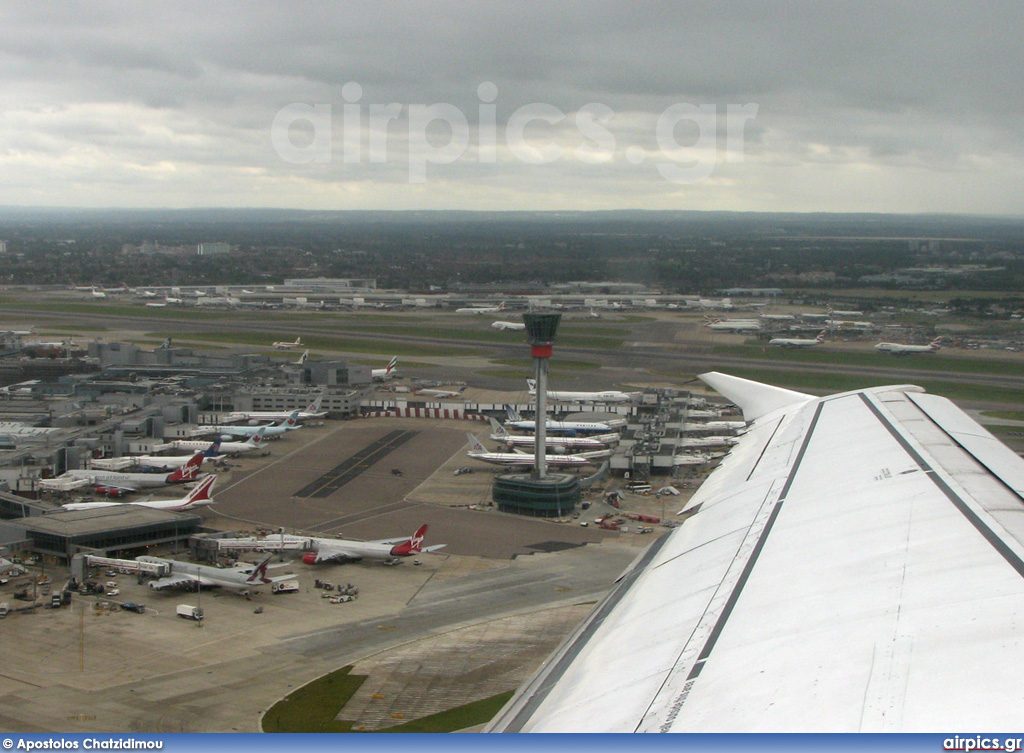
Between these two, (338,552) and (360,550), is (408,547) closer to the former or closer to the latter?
(360,550)

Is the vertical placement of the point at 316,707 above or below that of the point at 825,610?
below

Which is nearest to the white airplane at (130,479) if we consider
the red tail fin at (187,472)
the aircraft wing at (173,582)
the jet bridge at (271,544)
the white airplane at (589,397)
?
the red tail fin at (187,472)

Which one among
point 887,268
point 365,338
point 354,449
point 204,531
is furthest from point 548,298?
point 204,531

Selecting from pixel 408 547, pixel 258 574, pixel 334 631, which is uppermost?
pixel 258 574

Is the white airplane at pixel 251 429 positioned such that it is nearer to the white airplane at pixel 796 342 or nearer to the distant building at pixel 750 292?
the white airplane at pixel 796 342

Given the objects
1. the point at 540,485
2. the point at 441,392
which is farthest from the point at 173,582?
the point at 441,392
